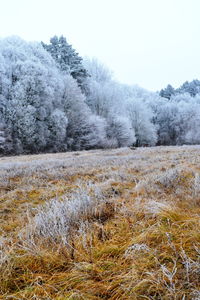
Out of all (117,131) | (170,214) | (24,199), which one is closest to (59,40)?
(117,131)

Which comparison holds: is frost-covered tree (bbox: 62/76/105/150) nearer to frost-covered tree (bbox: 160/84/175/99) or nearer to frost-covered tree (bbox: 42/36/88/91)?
frost-covered tree (bbox: 42/36/88/91)

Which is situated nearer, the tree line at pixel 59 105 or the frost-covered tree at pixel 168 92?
the tree line at pixel 59 105

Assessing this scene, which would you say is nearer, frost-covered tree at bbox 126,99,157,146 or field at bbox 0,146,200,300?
field at bbox 0,146,200,300

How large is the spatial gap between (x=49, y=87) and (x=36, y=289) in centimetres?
2279

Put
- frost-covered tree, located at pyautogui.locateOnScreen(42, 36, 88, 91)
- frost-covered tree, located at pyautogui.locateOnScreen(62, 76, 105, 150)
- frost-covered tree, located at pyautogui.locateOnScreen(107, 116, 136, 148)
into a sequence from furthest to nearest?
1. frost-covered tree, located at pyautogui.locateOnScreen(42, 36, 88, 91)
2. frost-covered tree, located at pyautogui.locateOnScreen(107, 116, 136, 148)
3. frost-covered tree, located at pyautogui.locateOnScreen(62, 76, 105, 150)

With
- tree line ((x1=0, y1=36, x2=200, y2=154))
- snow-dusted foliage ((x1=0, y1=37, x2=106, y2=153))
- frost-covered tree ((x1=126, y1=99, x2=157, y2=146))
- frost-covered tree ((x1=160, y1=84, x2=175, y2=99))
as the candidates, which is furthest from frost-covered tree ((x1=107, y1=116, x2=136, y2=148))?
frost-covered tree ((x1=160, y1=84, x2=175, y2=99))

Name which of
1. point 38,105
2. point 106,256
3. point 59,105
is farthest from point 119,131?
point 106,256

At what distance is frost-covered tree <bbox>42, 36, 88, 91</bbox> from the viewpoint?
30297 millimetres

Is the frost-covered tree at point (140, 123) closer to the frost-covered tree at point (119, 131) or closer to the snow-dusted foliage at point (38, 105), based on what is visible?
the frost-covered tree at point (119, 131)

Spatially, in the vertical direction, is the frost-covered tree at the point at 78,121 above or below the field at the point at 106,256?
above

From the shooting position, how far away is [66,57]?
3139cm

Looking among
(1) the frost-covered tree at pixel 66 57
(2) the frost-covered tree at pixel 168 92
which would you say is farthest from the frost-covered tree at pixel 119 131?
(2) the frost-covered tree at pixel 168 92

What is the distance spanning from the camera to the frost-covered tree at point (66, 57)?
30.3 meters

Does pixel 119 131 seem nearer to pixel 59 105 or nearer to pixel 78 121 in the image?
pixel 78 121
